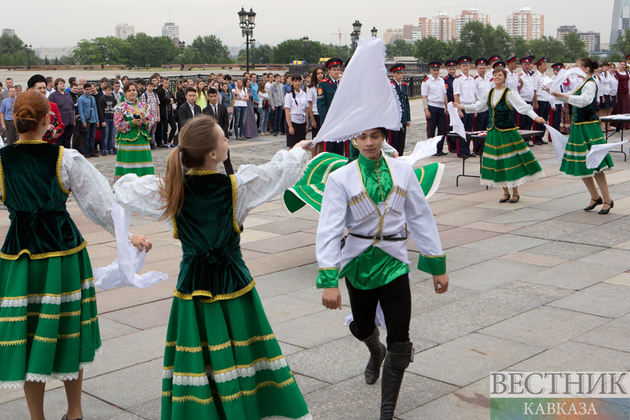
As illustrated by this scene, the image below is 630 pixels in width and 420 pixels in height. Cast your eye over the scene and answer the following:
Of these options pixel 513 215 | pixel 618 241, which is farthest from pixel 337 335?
pixel 513 215

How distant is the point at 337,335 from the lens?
191 inches

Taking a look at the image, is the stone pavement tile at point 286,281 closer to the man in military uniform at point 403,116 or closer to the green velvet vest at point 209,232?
the green velvet vest at point 209,232

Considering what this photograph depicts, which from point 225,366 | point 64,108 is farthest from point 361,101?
point 64,108

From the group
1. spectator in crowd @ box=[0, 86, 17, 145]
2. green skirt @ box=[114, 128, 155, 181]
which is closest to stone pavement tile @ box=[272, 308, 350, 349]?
green skirt @ box=[114, 128, 155, 181]

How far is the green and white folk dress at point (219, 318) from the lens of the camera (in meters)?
2.93

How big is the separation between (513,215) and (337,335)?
494cm

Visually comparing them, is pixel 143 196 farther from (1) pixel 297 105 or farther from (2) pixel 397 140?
(1) pixel 297 105

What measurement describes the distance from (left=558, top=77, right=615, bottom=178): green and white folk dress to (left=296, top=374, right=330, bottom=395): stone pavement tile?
606cm

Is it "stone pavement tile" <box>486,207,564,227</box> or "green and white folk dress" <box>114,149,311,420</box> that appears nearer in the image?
"green and white folk dress" <box>114,149,311,420</box>

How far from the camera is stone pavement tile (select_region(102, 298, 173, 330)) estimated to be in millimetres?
5215

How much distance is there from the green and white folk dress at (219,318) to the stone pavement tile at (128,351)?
153 centimetres

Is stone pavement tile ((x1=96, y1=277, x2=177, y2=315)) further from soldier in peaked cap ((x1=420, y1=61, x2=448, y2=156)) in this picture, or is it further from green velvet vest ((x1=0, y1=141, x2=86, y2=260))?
soldier in peaked cap ((x1=420, y1=61, x2=448, y2=156))

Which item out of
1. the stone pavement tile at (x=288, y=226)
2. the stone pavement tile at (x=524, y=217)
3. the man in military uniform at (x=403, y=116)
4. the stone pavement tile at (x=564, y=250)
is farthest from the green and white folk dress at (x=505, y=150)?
the stone pavement tile at (x=288, y=226)

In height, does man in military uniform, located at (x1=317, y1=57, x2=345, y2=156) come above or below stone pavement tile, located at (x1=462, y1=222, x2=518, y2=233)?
above
